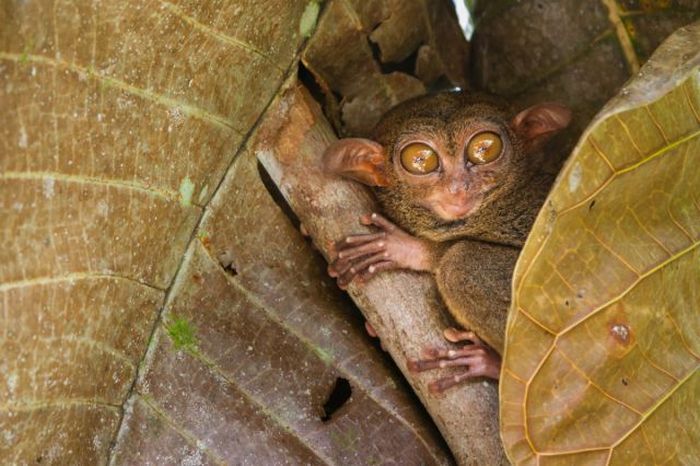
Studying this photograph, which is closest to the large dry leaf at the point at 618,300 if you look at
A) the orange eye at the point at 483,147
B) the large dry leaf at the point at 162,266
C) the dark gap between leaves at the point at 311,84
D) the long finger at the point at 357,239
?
the large dry leaf at the point at 162,266

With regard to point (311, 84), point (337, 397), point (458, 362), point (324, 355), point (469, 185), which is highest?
point (311, 84)

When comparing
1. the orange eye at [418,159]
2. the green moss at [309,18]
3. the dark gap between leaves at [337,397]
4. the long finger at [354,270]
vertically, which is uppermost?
the green moss at [309,18]

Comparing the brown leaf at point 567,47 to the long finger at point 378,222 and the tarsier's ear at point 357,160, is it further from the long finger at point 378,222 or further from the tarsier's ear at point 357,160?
the long finger at point 378,222

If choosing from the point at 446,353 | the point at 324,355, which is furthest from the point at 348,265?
the point at 446,353

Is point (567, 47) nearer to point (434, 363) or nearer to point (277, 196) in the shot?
point (277, 196)

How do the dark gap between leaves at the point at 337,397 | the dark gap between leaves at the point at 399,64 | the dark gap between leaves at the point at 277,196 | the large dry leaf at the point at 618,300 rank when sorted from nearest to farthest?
the large dry leaf at the point at 618,300 → the dark gap between leaves at the point at 337,397 → the dark gap between leaves at the point at 277,196 → the dark gap between leaves at the point at 399,64

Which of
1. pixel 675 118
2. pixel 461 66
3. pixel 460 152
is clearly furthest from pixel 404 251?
pixel 675 118

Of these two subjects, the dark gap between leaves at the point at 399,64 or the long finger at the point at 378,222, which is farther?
the dark gap between leaves at the point at 399,64
